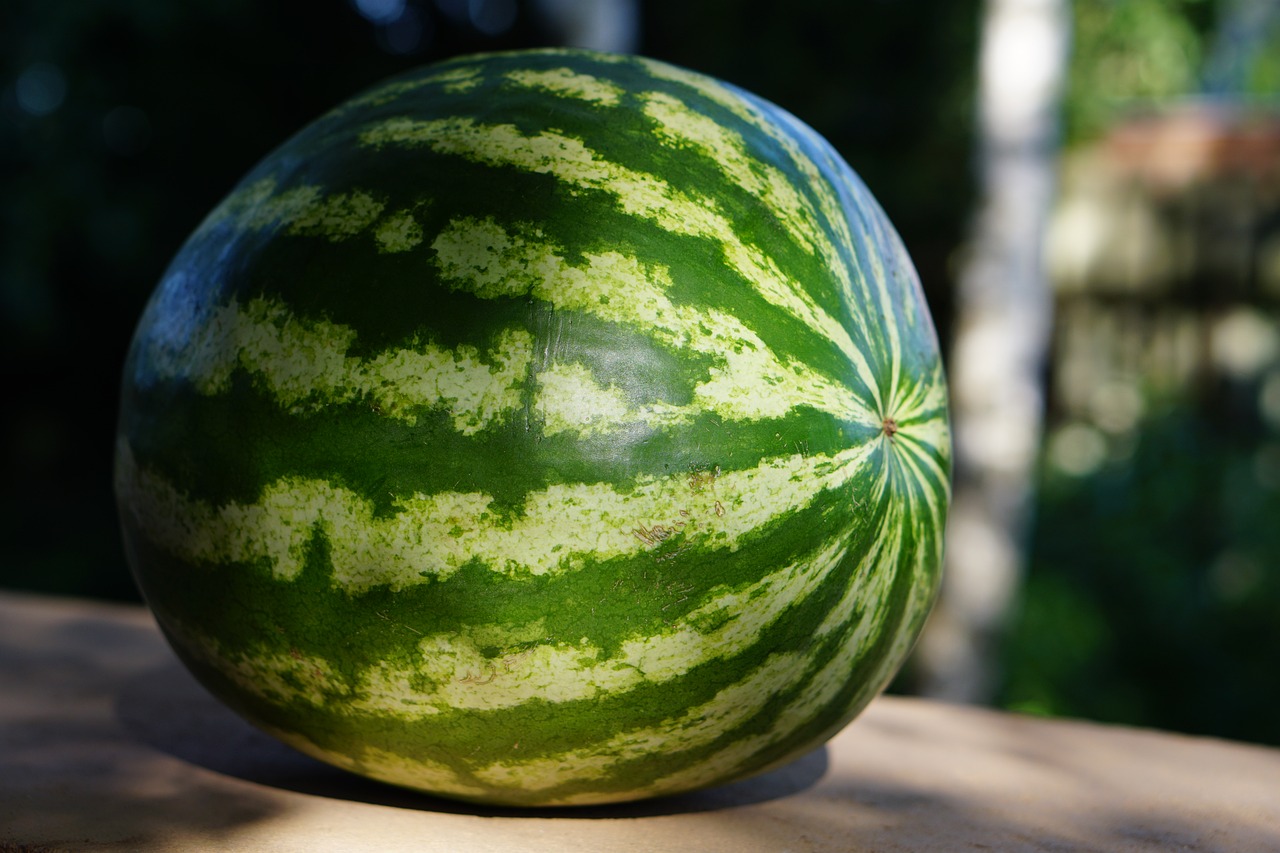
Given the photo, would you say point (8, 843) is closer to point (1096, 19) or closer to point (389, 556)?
point (389, 556)

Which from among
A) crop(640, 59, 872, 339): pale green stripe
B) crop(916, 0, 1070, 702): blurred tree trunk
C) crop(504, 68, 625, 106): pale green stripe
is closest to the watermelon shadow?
crop(640, 59, 872, 339): pale green stripe

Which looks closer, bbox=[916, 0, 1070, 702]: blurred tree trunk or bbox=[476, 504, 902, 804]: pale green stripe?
bbox=[476, 504, 902, 804]: pale green stripe

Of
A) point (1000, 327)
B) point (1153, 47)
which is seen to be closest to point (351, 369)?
point (1000, 327)

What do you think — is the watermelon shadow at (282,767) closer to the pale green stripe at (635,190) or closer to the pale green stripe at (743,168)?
the pale green stripe at (635,190)

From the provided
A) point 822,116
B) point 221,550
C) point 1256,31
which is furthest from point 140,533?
point 1256,31

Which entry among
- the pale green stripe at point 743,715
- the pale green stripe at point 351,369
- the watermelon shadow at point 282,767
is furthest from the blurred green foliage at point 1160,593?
the pale green stripe at point 351,369

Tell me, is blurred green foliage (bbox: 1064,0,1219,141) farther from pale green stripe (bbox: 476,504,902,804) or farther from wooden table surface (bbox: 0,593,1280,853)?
pale green stripe (bbox: 476,504,902,804)

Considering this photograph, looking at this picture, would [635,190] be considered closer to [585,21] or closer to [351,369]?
[351,369]
